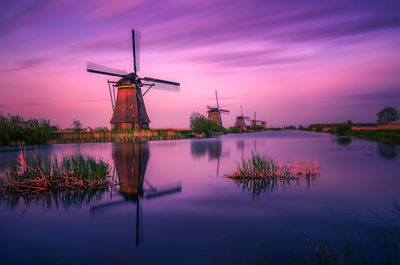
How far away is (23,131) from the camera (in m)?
26.3

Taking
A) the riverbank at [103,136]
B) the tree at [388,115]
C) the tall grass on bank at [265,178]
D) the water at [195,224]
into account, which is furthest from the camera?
the tree at [388,115]

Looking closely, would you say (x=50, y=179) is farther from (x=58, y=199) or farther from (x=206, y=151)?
(x=206, y=151)

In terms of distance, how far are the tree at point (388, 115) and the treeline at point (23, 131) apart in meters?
109

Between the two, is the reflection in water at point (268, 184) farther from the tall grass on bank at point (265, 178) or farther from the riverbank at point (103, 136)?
the riverbank at point (103, 136)

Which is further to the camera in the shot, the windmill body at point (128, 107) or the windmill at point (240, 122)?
the windmill at point (240, 122)

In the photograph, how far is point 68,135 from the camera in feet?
109

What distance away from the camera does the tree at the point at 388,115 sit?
302 feet

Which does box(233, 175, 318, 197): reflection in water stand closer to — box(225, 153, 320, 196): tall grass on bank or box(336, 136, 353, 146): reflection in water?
box(225, 153, 320, 196): tall grass on bank

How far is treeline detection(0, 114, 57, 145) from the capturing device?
81.0 feet

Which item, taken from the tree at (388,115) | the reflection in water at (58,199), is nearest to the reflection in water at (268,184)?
the reflection in water at (58,199)

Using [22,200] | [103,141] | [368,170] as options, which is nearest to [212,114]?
[103,141]

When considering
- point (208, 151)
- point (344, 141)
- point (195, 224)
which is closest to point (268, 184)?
point (195, 224)

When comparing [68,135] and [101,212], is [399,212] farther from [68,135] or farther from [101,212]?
[68,135]

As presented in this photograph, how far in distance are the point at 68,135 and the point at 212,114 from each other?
4542 cm
